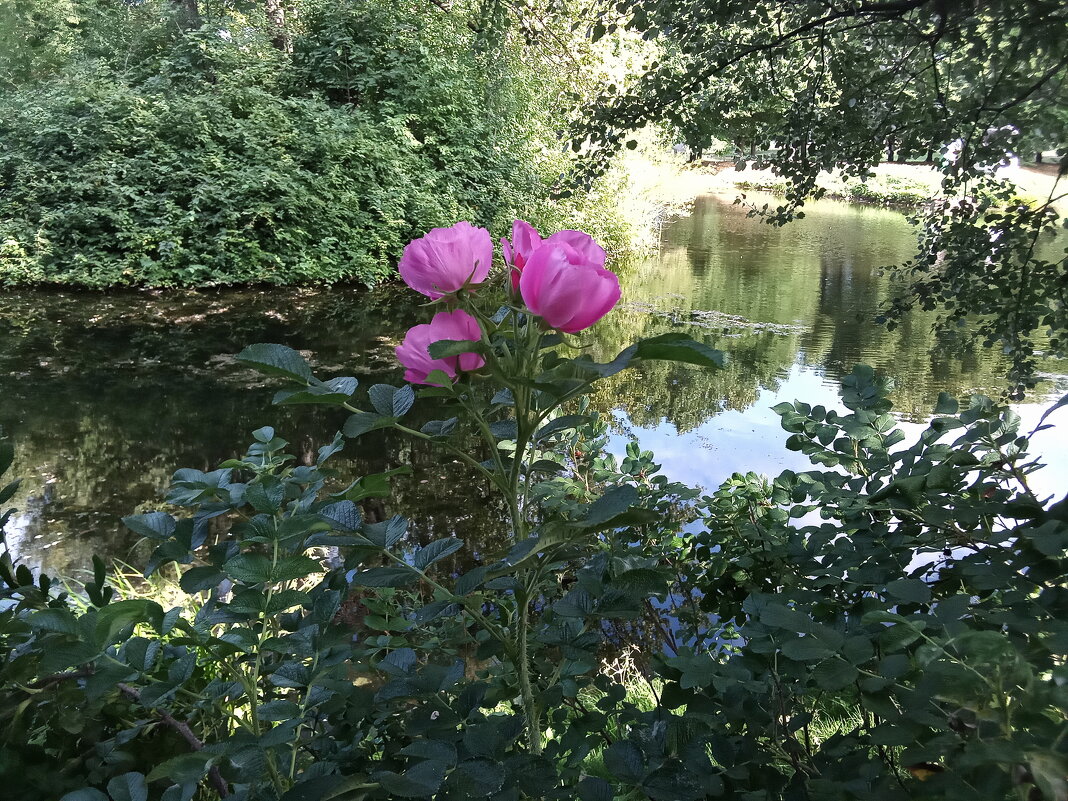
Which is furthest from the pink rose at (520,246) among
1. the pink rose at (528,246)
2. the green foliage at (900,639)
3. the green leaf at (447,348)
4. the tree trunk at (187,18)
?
the tree trunk at (187,18)

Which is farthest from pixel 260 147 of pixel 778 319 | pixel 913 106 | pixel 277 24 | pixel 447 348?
pixel 447 348

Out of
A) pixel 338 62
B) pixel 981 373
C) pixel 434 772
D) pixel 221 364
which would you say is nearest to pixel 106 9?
pixel 338 62

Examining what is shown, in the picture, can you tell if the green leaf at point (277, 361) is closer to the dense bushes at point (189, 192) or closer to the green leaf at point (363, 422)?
the green leaf at point (363, 422)

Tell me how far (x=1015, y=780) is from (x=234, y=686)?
1.94 ft

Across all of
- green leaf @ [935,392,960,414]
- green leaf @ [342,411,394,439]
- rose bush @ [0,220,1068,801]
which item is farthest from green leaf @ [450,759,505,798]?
green leaf @ [935,392,960,414]

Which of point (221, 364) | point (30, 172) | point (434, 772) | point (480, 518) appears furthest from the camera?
point (30, 172)

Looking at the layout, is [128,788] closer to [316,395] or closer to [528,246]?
[316,395]

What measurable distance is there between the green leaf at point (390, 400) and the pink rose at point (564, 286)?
0.43 feet

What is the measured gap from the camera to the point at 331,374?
4492 mm

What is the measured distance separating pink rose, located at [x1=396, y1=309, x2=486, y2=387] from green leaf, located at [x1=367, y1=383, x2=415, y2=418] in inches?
0.8

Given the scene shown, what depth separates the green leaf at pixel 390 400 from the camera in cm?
55

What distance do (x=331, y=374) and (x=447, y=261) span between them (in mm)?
4183

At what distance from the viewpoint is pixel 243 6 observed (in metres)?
9.92

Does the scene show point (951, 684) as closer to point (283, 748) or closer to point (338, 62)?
point (283, 748)
